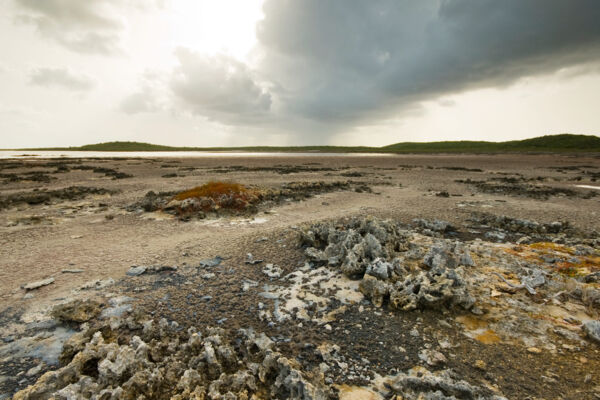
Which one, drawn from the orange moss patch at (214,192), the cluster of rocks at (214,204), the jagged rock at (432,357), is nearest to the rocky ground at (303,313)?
the jagged rock at (432,357)

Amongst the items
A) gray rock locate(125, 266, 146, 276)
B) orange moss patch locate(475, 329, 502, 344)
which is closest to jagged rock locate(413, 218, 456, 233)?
orange moss patch locate(475, 329, 502, 344)

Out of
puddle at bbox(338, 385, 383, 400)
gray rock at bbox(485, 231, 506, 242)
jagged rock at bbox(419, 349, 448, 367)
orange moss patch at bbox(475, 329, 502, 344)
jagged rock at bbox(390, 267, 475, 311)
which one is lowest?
puddle at bbox(338, 385, 383, 400)

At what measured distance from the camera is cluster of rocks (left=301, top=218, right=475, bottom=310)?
16.6ft

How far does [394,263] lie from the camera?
6.36 m

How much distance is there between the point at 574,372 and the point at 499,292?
195 centimetres

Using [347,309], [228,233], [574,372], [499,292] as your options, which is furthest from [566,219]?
[228,233]

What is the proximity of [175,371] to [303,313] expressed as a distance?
7.35 feet

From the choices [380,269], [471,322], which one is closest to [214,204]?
[380,269]

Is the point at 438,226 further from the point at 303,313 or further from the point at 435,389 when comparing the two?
the point at 435,389

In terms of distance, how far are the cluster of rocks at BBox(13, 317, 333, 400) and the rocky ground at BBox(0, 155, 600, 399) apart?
0.02 meters

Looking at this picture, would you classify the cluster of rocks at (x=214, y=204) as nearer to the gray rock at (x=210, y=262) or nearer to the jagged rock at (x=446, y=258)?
the gray rock at (x=210, y=262)

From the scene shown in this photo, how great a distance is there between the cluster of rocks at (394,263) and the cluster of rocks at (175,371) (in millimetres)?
2418

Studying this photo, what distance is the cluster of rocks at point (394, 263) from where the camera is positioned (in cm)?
507

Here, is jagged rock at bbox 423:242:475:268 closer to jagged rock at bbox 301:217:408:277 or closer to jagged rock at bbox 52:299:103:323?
jagged rock at bbox 301:217:408:277
